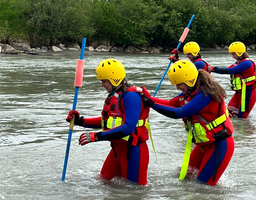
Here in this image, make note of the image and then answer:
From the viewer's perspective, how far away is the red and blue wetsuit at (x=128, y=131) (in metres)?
4.58

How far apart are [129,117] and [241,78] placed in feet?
19.9

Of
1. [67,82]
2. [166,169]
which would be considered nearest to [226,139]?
[166,169]

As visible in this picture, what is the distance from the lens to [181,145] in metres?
8.00

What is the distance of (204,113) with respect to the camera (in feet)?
16.1

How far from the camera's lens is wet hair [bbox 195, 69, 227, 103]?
4.79m

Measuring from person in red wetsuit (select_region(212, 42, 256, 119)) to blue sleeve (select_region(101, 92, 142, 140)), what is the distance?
5137 mm

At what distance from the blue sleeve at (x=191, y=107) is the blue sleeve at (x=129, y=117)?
30cm

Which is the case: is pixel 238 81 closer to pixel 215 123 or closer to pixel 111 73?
pixel 215 123

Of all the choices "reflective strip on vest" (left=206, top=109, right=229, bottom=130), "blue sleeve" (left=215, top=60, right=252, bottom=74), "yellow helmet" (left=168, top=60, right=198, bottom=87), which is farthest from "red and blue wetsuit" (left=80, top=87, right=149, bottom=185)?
"blue sleeve" (left=215, top=60, right=252, bottom=74)

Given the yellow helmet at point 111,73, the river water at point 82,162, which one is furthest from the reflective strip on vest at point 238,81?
the yellow helmet at point 111,73

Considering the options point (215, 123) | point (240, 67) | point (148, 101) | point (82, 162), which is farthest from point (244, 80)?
point (148, 101)

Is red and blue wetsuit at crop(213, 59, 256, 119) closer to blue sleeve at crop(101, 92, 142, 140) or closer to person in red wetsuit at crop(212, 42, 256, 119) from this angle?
person in red wetsuit at crop(212, 42, 256, 119)

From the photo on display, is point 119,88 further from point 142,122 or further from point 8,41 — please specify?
point 8,41

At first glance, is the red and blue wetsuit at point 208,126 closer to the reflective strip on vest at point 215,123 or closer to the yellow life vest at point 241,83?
the reflective strip on vest at point 215,123
